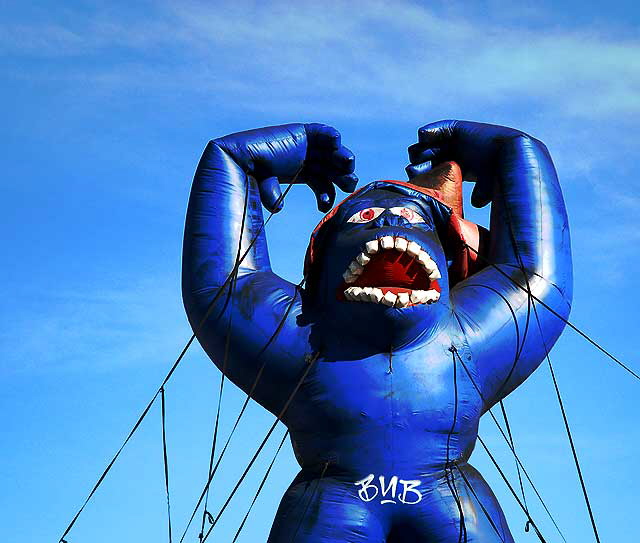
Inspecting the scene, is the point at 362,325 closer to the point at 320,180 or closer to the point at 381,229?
the point at 381,229

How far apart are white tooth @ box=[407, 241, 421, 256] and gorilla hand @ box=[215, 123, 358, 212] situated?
1.08 metres

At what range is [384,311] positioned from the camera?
5.96 m

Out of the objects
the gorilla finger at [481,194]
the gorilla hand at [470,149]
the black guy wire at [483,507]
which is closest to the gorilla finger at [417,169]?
the gorilla hand at [470,149]

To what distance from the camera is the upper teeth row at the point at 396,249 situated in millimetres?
5957

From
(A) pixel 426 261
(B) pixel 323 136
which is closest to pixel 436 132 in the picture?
(B) pixel 323 136

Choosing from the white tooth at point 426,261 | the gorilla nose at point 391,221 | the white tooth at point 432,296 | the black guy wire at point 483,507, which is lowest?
the black guy wire at point 483,507

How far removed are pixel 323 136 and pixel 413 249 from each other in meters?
1.21

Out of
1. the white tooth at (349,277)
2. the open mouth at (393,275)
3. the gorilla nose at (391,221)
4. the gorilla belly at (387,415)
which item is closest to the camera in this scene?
the gorilla belly at (387,415)

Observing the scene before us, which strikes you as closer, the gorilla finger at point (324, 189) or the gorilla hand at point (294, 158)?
the gorilla hand at point (294, 158)

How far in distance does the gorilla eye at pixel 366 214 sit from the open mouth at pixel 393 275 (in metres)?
0.30

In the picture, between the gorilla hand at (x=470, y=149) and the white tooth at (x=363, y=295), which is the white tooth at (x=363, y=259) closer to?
the white tooth at (x=363, y=295)

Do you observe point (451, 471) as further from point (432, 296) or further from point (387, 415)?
point (432, 296)

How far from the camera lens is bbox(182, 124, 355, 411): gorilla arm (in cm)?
621

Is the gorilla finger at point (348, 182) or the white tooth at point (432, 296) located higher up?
the gorilla finger at point (348, 182)
